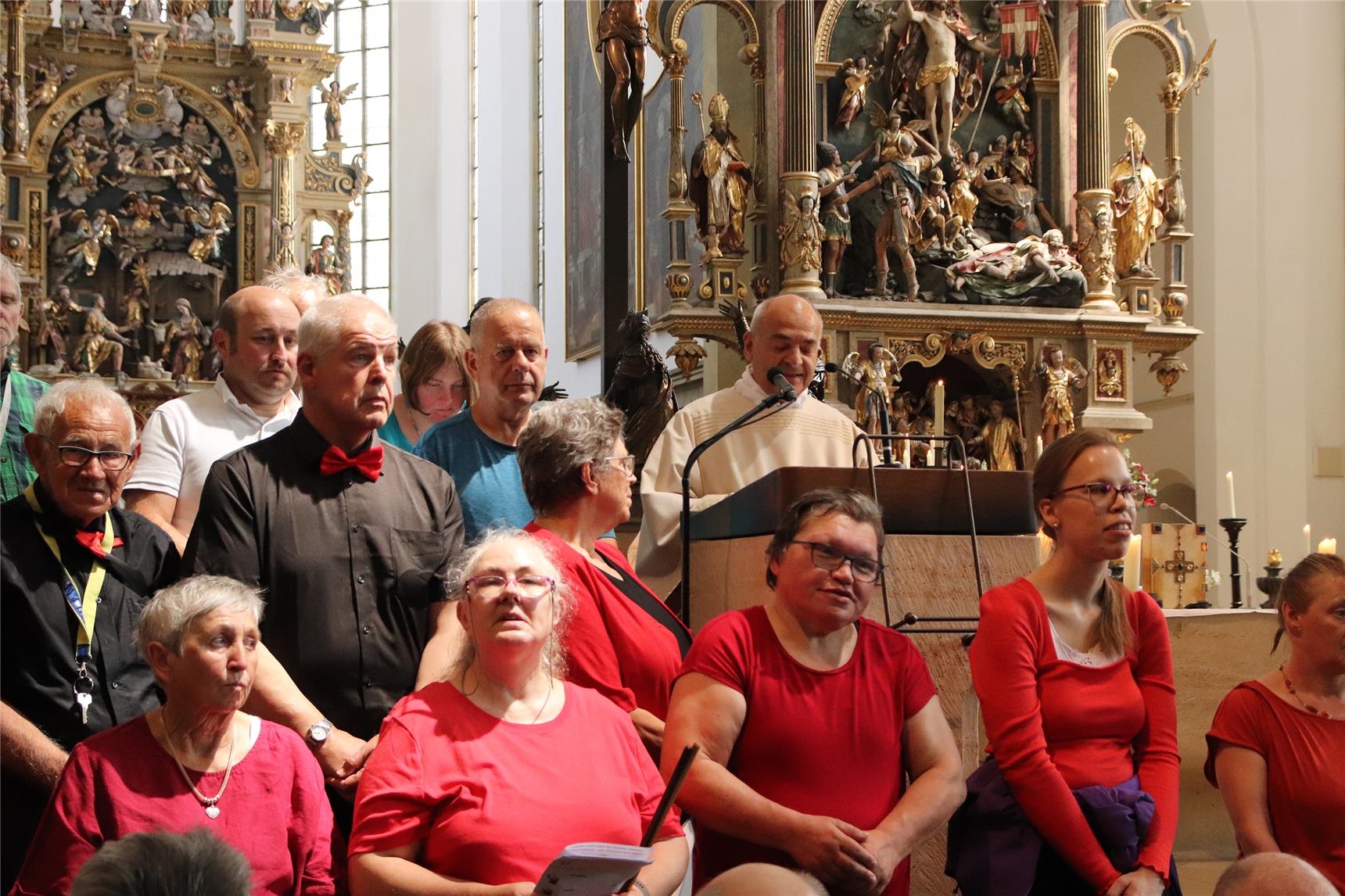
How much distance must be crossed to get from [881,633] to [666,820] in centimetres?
65

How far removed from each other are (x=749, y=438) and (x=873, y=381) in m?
6.96

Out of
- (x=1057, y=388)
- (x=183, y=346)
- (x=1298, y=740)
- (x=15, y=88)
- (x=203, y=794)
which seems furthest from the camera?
(x=183, y=346)

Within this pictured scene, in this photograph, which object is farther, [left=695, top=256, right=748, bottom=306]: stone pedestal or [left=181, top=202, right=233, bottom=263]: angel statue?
[left=181, top=202, right=233, bottom=263]: angel statue

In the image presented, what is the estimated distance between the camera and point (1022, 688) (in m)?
3.34

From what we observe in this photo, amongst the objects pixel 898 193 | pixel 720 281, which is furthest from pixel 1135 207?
pixel 720 281

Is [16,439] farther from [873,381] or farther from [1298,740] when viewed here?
[873,381]

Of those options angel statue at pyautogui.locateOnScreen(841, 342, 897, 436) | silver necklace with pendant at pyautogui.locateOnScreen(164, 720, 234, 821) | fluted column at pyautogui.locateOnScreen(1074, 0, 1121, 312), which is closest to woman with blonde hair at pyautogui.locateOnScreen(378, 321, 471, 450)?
silver necklace with pendant at pyautogui.locateOnScreen(164, 720, 234, 821)

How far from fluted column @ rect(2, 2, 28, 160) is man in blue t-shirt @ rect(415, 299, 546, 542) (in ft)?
41.2

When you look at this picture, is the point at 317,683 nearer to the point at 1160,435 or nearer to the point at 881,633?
the point at 881,633

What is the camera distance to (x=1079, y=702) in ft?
11.2

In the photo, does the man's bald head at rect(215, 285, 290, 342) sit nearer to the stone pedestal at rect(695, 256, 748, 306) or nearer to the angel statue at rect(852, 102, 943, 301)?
the stone pedestal at rect(695, 256, 748, 306)

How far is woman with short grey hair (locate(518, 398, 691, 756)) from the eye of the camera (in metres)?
3.32

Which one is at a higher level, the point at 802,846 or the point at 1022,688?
the point at 1022,688

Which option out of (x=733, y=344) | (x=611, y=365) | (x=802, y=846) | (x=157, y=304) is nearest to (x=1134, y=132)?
(x=733, y=344)
